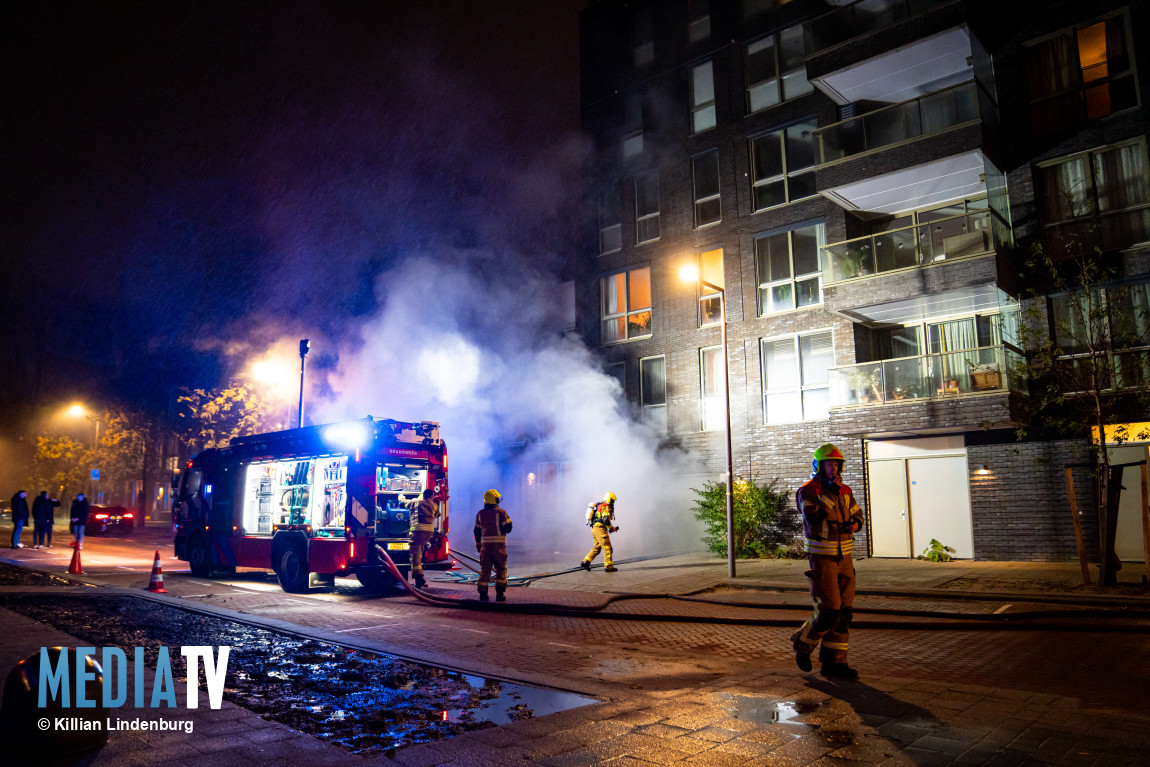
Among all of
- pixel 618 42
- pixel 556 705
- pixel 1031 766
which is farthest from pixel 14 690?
pixel 618 42

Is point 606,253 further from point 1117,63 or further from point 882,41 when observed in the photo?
point 1117,63

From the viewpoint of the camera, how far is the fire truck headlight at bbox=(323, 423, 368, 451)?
1234 cm

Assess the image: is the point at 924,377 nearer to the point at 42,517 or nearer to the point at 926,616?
the point at 926,616

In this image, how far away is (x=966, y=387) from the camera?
15.1 meters

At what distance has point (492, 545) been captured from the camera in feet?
36.6

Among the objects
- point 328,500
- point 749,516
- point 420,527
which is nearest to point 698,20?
point 749,516

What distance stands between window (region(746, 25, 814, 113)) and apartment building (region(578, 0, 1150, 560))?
2.3 inches

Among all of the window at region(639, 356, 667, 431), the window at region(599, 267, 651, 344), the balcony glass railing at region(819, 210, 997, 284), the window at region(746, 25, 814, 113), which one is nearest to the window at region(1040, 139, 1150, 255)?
the balcony glass railing at region(819, 210, 997, 284)

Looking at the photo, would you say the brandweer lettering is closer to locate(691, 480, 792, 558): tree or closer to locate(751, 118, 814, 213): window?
locate(691, 480, 792, 558): tree

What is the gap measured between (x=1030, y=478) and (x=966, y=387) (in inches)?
89.0

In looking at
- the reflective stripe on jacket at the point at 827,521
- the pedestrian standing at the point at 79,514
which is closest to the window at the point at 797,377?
the reflective stripe on jacket at the point at 827,521

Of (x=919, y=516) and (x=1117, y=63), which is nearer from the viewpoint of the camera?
(x=1117, y=63)

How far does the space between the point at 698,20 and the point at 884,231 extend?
29.9 ft

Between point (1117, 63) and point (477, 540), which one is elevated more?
point (1117, 63)
